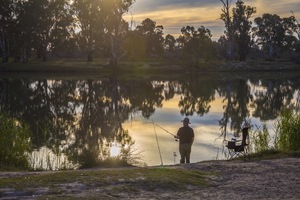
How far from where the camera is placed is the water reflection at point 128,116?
1436cm

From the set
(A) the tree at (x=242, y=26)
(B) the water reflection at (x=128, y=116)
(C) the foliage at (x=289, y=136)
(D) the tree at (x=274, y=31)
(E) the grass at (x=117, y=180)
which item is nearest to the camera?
(E) the grass at (x=117, y=180)

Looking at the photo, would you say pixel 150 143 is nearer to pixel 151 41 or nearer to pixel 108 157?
pixel 108 157

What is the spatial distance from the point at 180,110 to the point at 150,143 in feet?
34.0

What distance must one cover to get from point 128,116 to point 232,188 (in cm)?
1457

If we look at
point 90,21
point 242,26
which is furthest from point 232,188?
point 242,26

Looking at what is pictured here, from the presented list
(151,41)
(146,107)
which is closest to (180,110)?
(146,107)

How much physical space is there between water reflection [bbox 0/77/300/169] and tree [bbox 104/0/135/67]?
20.1 metres

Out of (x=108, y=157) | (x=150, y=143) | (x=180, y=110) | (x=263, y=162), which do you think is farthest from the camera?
(x=180, y=110)

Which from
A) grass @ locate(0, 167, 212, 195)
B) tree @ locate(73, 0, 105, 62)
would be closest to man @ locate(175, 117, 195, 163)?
grass @ locate(0, 167, 212, 195)

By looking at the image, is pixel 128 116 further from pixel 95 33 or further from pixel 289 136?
pixel 95 33

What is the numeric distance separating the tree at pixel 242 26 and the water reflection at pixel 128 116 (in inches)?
1485

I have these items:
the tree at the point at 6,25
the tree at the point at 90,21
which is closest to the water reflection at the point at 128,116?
the tree at the point at 90,21

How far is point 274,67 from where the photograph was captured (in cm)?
7469

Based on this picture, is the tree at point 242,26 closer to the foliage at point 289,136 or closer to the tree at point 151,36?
the tree at point 151,36
